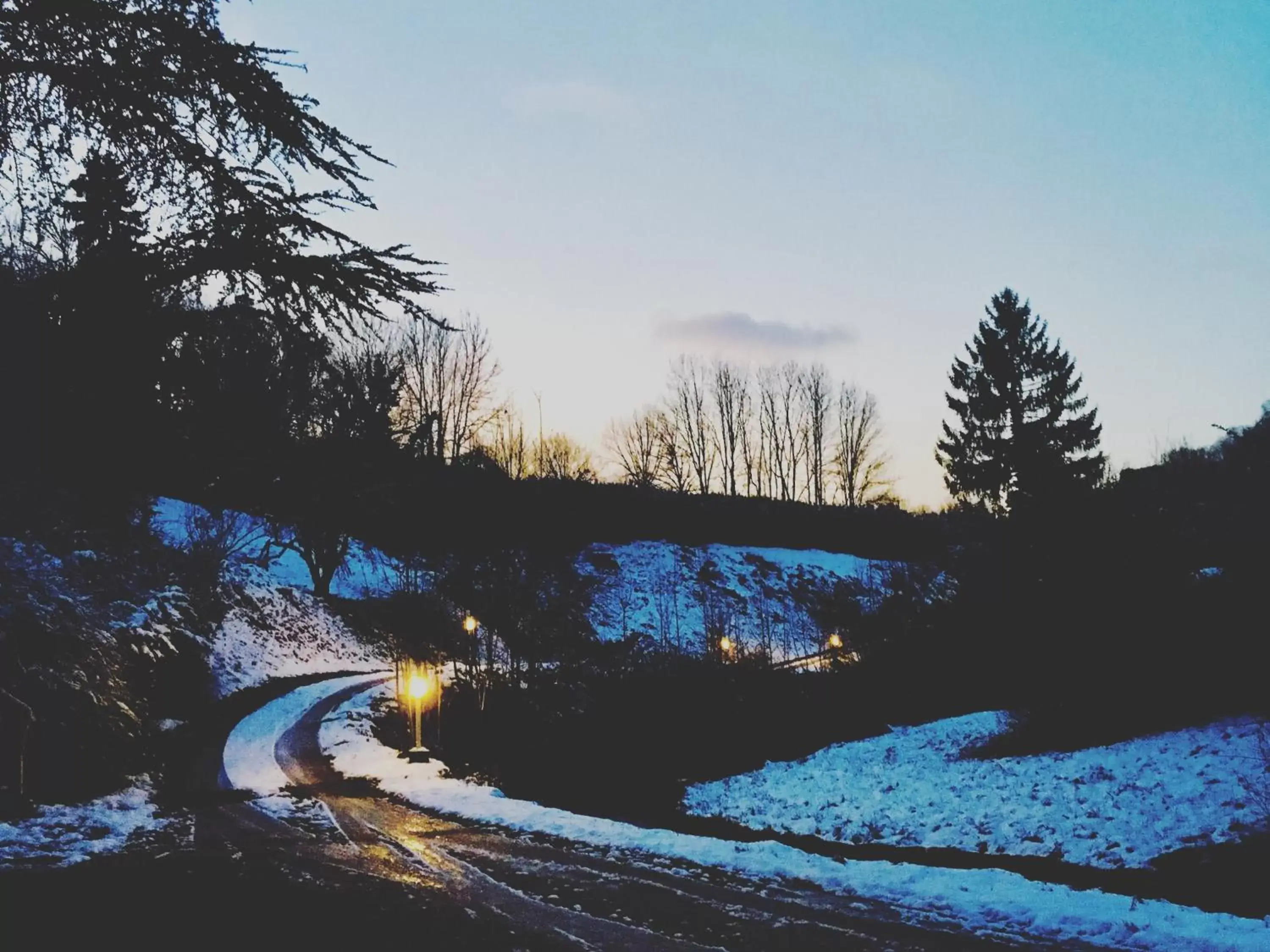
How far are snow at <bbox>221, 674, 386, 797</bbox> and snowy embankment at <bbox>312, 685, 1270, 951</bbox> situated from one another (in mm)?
4402

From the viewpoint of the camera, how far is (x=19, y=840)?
8.58 meters

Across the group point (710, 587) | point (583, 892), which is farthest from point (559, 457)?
point (583, 892)

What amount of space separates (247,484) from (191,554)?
70.7 feet

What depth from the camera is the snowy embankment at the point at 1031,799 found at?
28.5ft

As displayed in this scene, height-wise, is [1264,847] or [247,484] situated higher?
[247,484]

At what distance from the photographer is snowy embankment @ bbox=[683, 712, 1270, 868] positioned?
8.68m

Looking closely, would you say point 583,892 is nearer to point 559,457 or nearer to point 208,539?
point 208,539

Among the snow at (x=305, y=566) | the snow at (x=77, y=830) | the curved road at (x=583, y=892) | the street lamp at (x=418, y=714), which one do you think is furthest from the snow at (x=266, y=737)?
the snow at (x=305, y=566)

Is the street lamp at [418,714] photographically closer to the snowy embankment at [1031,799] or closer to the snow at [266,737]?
the snow at [266,737]

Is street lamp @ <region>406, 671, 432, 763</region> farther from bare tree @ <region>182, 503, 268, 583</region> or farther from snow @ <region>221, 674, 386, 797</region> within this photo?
bare tree @ <region>182, 503, 268, 583</region>

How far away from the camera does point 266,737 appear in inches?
712

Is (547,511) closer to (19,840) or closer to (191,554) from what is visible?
(191,554)

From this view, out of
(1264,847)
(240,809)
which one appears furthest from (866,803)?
(240,809)

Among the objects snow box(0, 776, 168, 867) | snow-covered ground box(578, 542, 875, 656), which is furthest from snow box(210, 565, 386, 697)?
snow box(0, 776, 168, 867)
